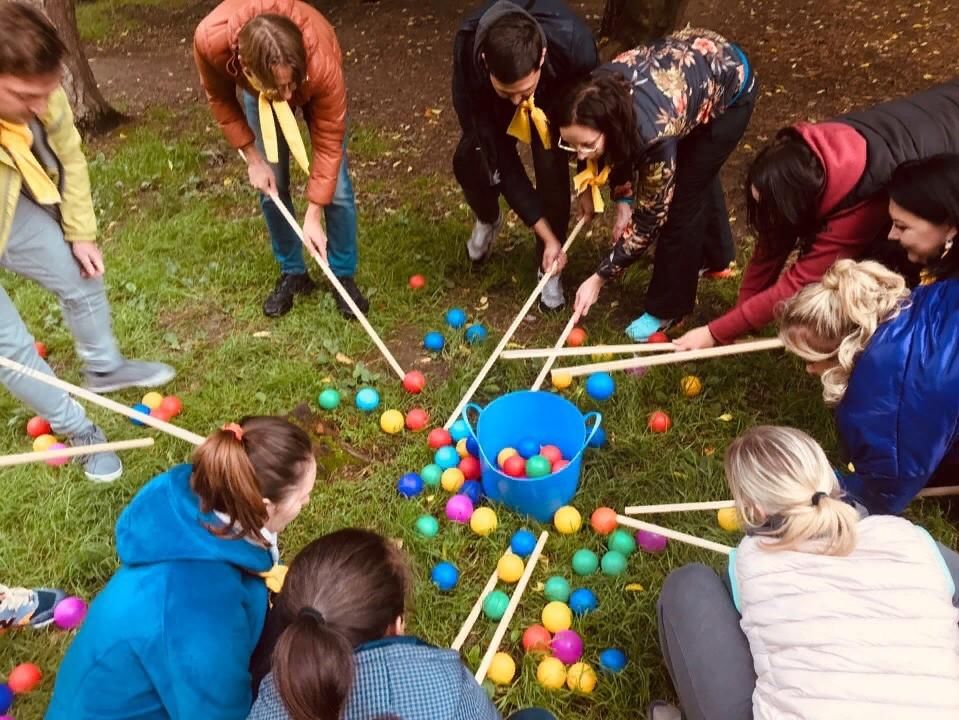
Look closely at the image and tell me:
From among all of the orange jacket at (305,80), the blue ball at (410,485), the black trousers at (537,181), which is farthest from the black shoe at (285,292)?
the blue ball at (410,485)

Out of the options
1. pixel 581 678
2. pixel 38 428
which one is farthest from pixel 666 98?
pixel 38 428

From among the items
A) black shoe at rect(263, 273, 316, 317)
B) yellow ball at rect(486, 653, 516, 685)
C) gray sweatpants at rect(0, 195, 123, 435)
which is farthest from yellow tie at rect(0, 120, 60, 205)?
yellow ball at rect(486, 653, 516, 685)

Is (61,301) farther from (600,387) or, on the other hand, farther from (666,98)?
(666,98)

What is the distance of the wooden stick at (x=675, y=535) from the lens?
8.27ft

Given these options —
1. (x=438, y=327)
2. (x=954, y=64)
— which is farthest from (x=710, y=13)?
(x=438, y=327)

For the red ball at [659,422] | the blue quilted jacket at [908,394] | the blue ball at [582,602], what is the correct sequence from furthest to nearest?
1. the red ball at [659,422]
2. the blue ball at [582,602]
3. the blue quilted jacket at [908,394]

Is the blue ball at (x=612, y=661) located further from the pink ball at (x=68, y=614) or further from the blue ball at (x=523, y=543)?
the pink ball at (x=68, y=614)

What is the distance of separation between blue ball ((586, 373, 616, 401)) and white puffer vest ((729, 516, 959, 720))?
151 centimetres

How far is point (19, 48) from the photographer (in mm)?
2316

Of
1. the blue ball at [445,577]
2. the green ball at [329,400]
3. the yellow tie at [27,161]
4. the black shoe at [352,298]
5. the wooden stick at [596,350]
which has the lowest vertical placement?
the blue ball at [445,577]

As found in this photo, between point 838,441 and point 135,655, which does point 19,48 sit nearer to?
point 135,655

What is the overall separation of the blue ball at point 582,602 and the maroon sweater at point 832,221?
3.86 feet

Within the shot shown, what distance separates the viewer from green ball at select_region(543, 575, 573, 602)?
2609 millimetres

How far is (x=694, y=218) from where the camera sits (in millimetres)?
3383
